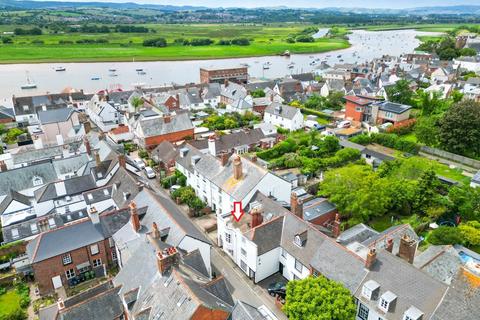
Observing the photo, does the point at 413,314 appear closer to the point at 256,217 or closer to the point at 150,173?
the point at 256,217

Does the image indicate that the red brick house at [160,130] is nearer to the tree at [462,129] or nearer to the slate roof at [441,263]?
the slate roof at [441,263]

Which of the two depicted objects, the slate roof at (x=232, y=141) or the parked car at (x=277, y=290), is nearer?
the parked car at (x=277, y=290)

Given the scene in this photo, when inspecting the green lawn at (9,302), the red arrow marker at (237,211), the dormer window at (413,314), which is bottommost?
the green lawn at (9,302)

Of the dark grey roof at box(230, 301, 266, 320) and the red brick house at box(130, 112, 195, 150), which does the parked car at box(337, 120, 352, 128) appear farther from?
the dark grey roof at box(230, 301, 266, 320)

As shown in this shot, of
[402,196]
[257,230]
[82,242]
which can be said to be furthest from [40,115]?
[402,196]

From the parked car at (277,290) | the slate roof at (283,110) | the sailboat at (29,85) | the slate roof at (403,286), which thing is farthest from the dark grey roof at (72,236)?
the sailboat at (29,85)

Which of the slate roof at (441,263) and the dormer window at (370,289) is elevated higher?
the dormer window at (370,289)
